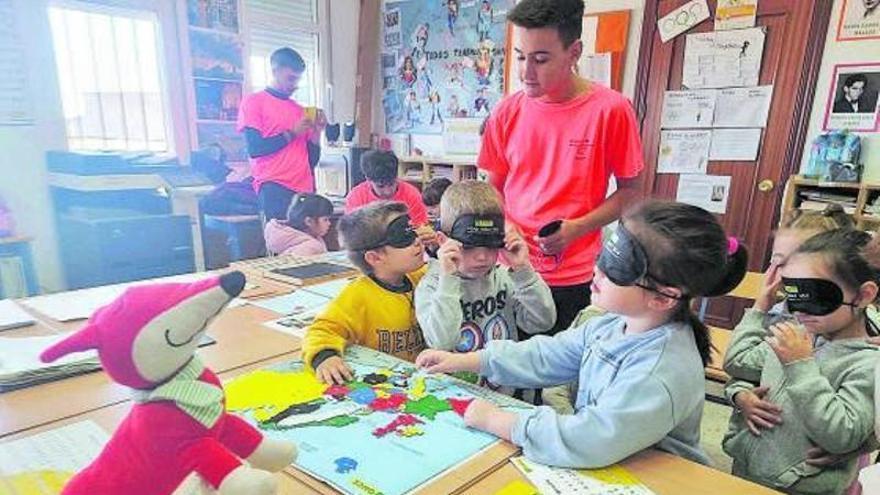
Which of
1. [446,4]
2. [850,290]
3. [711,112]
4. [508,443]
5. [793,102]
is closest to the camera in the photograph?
[508,443]

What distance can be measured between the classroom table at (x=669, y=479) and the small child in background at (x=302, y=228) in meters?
1.99

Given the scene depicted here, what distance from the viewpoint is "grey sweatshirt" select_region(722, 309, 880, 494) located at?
3.33 feet

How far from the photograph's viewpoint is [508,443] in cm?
90

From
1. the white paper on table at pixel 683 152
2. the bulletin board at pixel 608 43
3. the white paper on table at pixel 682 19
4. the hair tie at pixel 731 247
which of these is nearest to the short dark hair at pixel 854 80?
the white paper on table at pixel 683 152

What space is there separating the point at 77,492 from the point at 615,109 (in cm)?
151

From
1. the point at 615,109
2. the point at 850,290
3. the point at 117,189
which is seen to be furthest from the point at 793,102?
the point at 117,189

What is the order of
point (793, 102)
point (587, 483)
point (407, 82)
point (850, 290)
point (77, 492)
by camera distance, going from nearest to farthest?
point (77, 492)
point (587, 483)
point (850, 290)
point (793, 102)
point (407, 82)

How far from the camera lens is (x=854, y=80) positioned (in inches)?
117

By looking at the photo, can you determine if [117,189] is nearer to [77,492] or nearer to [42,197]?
[42,197]

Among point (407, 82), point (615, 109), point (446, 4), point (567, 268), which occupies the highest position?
point (446, 4)

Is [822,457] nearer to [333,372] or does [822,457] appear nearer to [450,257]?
[450,257]

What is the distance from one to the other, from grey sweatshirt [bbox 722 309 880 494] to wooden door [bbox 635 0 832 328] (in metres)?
2.40

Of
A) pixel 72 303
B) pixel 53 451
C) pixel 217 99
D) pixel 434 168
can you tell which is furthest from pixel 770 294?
pixel 217 99

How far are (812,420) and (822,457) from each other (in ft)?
0.42
